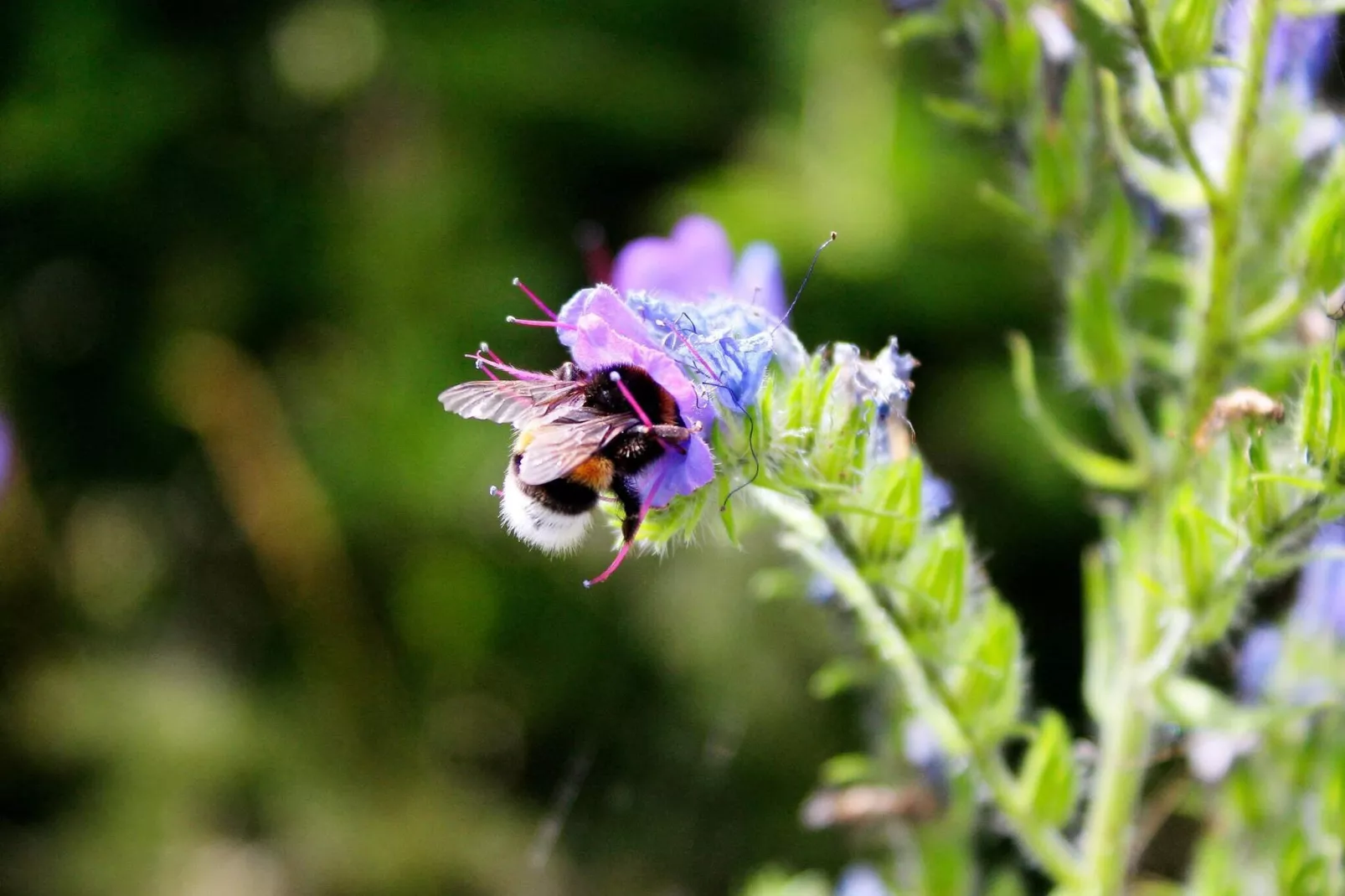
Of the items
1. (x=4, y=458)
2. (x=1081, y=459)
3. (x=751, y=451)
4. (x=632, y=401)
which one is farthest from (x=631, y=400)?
(x=4, y=458)

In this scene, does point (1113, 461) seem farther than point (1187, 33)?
Yes

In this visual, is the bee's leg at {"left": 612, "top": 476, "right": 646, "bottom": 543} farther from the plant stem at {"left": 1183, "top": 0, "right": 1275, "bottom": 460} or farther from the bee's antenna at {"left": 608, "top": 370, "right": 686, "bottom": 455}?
the plant stem at {"left": 1183, "top": 0, "right": 1275, "bottom": 460}

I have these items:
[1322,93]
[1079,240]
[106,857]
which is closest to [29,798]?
[106,857]

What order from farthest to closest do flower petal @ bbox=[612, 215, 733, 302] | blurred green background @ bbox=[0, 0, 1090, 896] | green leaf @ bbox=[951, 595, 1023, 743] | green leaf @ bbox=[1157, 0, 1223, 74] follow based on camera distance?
blurred green background @ bbox=[0, 0, 1090, 896] → flower petal @ bbox=[612, 215, 733, 302] → green leaf @ bbox=[951, 595, 1023, 743] → green leaf @ bbox=[1157, 0, 1223, 74]

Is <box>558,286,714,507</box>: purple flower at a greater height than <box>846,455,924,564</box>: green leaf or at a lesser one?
greater

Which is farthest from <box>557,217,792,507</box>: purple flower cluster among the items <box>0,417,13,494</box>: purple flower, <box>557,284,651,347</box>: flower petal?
<box>0,417,13,494</box>: purple flower

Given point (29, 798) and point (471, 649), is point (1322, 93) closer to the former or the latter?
point (471, 649)

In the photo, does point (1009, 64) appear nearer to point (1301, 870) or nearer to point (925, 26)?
point (925, 26)

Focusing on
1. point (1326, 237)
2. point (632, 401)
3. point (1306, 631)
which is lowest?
point (1306, 631)
